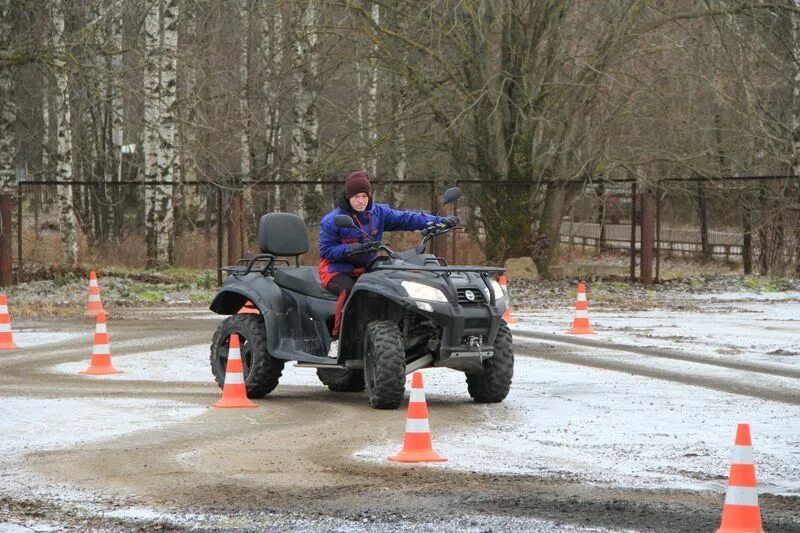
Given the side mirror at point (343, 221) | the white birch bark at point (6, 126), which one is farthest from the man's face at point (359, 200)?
the white birch bark at point (6, 126)

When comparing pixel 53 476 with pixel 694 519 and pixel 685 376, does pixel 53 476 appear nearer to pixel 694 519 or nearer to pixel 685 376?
pixel 694 519

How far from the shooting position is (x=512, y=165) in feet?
Answer: 97.0

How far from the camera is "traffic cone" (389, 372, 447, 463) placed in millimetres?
8969

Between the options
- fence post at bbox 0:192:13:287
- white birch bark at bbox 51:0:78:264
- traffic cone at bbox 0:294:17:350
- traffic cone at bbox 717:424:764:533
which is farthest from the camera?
white birch bark at bbox 51:0:78:264

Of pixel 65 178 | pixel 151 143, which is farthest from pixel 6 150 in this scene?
pixel 65 178

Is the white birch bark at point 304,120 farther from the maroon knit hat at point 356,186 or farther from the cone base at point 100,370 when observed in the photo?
the maroon knit hat at point 356,186

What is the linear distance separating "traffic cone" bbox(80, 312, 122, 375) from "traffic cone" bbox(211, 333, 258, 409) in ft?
9.62

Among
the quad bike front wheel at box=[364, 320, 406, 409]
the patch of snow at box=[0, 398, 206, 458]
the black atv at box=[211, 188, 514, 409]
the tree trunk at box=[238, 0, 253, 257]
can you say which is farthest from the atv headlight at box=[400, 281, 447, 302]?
the tree trunk at box=[238, 0, 253, 257]

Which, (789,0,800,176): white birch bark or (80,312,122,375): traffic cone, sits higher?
(789,0,800,176): white birch bark

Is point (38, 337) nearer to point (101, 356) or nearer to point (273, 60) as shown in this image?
point (101, 356)

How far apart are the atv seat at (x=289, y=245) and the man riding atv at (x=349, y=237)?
0.25 metres

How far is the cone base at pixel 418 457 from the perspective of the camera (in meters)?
8.95

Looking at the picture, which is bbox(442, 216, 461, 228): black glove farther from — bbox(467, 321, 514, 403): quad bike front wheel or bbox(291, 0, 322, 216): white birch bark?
bbox(291, 0, 322, 216): white birch bark

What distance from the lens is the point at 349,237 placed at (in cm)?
1206
